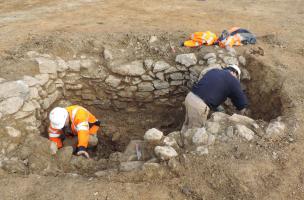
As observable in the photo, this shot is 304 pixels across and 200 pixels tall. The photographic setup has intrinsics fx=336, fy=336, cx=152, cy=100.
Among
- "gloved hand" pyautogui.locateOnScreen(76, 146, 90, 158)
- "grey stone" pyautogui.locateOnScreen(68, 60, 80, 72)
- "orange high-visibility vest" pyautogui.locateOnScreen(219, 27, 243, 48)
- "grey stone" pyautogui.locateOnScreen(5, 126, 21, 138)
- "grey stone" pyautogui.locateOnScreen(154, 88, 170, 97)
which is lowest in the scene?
"gloved hand" pyautogui.locateOnScreen(76, 146, 90, 158)

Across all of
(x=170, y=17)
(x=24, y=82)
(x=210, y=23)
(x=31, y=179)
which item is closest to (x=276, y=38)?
(x=210, y=23)

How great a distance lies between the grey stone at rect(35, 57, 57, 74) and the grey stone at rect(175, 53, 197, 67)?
2.63 metres

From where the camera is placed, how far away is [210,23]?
29.5 ft

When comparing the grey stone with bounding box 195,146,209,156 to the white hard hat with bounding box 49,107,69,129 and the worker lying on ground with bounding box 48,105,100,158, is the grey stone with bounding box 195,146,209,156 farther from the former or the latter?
the white hard hat with bounding box 49,107,69,129

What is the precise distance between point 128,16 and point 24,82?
3914mm

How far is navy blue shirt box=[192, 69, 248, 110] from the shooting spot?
18.6 feet

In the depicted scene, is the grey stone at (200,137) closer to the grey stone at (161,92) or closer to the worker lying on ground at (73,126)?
the worker lying on ground at (73,126)

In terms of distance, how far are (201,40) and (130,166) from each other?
3.82 meters

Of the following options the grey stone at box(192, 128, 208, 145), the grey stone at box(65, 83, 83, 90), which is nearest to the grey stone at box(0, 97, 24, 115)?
the grey stone at box(65, 83, 83, 90)

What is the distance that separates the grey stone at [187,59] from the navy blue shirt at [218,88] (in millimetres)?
1478

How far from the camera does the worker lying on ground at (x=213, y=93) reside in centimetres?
566

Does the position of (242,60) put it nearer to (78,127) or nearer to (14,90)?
(78,127)

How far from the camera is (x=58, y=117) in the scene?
19.1ft

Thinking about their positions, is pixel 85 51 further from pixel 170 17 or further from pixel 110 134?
pixel 170 17
